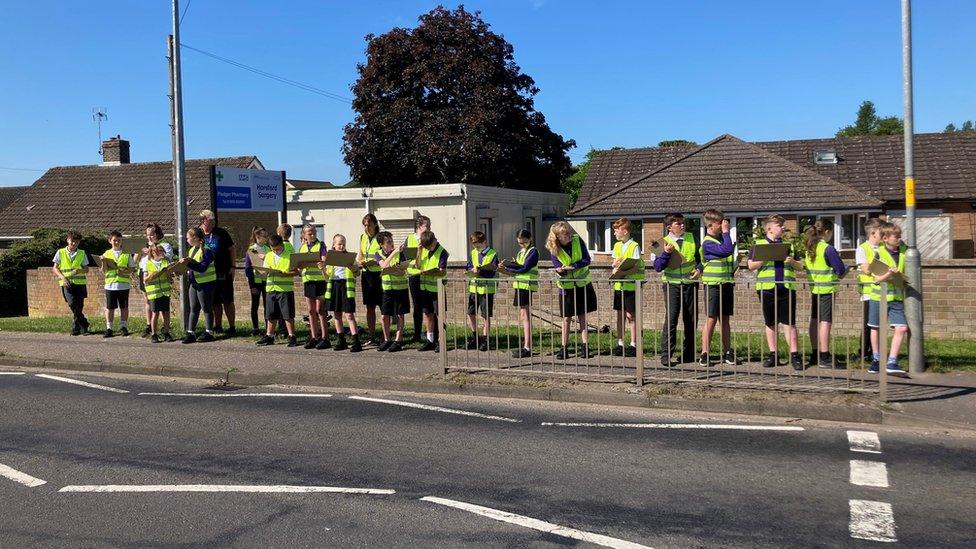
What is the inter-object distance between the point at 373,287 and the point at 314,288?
0.86 metres

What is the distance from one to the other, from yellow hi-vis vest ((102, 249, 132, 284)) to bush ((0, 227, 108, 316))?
9684mm

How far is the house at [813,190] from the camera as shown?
28797 mm

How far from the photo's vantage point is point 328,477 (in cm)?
614

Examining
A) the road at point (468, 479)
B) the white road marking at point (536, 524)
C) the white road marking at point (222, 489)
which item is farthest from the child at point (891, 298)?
the white road marking at point (222, 489)

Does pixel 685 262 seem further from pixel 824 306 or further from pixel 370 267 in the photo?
pixel 370 267

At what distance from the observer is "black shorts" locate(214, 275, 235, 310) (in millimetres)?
13828

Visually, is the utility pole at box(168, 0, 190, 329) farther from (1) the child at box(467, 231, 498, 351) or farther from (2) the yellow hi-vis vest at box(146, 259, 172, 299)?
(1) the child at box(467, 231, 498, 351)

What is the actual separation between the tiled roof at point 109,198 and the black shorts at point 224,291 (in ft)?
66.5

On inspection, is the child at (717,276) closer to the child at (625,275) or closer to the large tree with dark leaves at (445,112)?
the child at (625,275)

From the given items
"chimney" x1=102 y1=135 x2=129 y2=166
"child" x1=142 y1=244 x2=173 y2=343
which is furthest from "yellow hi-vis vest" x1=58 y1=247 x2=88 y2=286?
"chimney" x1=102 y1=135 x2=129 y2=166

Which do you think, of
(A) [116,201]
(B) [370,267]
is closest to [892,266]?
(B) [370,267]

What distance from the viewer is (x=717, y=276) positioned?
32.4 feet

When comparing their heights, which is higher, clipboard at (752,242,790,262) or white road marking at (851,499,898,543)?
clipboard at (752,242,790,262)

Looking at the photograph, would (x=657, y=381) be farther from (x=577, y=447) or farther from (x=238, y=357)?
(x=238, y=357)
